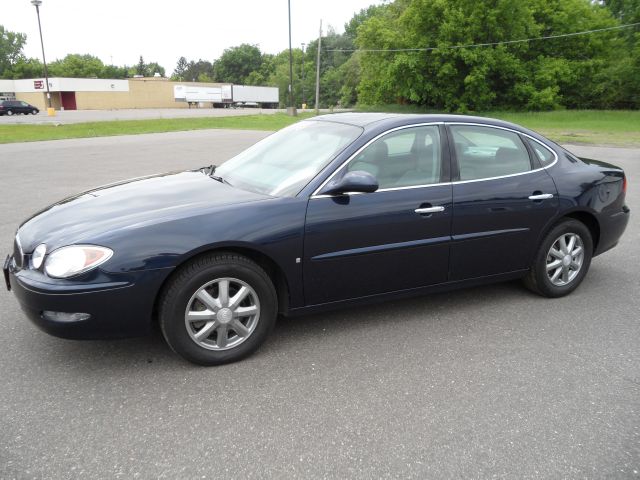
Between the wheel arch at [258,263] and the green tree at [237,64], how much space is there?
143 m

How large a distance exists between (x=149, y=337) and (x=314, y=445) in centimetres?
164

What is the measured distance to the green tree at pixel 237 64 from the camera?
456ft

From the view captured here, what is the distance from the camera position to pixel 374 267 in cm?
365

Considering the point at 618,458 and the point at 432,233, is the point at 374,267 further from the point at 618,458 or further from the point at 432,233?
the point at 618,458

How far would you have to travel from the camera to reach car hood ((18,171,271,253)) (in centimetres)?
315

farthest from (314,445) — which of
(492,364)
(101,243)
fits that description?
(101,243)

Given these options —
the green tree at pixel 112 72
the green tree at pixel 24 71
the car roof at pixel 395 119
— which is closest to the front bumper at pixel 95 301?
the car roof at pixel 395 119

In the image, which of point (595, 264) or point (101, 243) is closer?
point (101, 243)

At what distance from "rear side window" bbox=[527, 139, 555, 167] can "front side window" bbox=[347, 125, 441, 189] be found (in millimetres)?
983

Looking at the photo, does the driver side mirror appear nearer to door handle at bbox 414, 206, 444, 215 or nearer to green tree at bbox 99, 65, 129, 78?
Result: door handle at bbox 414, 206, 444, 215

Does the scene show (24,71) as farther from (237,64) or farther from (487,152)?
(487,152)

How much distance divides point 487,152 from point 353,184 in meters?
1.40

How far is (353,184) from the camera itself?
11.2ft

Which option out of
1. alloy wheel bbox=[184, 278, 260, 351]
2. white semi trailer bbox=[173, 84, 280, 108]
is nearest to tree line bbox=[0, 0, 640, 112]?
white semi trailer bbox=[173, 84, 280, 108]
